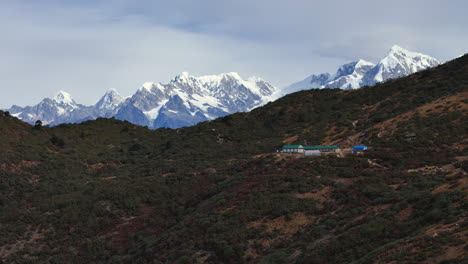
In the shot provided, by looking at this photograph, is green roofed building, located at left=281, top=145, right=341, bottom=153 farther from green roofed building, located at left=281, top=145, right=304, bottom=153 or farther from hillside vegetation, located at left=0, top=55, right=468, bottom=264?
hillside vegetation, located at left=0, top=55, right=468, bottom=264

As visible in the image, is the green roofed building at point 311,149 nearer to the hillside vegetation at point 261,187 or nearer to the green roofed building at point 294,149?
the green roofed building at point 294,149

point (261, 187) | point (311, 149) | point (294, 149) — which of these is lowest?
point (261, 187)

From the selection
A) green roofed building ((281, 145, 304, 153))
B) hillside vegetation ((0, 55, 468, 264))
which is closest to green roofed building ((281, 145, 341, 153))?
green roofed building ((281, 145, 304, 153))

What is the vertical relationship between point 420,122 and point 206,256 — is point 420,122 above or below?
above

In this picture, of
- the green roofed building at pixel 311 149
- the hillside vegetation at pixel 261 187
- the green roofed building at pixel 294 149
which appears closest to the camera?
the hillside vegetation at pixel 261 187

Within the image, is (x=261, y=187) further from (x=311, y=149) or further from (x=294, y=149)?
(x=294, y=149)

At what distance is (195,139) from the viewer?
88.9 metres

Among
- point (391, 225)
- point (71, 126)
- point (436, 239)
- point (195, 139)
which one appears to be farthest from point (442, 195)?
point (71, 126)

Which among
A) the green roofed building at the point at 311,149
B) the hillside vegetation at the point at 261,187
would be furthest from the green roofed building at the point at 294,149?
the hillside vegetation at the point at 261,187

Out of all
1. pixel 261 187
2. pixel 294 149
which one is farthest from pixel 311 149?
pixel 261 187

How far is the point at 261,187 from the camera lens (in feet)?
136

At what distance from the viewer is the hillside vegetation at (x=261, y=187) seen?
26.9 meters

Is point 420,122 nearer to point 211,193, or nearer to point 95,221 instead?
point 211,193

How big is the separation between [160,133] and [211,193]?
5912 centimetres
